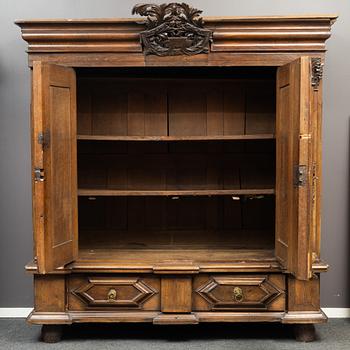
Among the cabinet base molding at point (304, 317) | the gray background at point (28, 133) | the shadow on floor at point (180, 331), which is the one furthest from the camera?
the gray background at point (28, 133)

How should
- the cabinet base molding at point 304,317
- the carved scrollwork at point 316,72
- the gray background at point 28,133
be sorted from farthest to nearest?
1. the gray background at point 28,133
2. the cabinet base molding at point 304,317
3. the carved scrollwork at point 316,72

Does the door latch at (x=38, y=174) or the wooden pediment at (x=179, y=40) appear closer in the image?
the door latch at (x=38, y=174)

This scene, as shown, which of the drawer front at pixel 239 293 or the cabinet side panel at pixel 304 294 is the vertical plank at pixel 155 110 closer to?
the drawer front at pixel 239 293

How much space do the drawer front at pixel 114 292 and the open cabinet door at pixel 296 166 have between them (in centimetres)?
56

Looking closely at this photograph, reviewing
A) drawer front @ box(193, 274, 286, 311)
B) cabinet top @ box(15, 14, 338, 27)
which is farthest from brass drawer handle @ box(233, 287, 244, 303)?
cabinet top @ box(15, 14, 338, 27)

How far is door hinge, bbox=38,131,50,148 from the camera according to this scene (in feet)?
6.38

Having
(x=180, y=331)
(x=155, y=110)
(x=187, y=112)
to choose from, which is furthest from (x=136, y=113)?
(x=180, y=331)

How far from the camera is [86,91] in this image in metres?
2.53

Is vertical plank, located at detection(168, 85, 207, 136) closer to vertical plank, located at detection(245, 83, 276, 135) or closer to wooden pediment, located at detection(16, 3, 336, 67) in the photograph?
vertical plank, located at detection(245, 83, 276, 135)

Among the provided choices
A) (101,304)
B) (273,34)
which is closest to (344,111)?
(273,34)

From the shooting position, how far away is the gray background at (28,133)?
2.50 m

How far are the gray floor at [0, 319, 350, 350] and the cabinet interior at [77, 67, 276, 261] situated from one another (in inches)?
14.7

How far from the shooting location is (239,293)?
7.04ft

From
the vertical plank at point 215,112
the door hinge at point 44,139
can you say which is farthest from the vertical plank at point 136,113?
the door hinge at point 44,139
